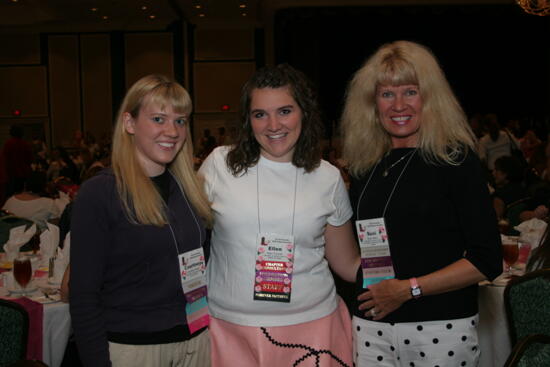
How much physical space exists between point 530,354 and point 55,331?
2.08m

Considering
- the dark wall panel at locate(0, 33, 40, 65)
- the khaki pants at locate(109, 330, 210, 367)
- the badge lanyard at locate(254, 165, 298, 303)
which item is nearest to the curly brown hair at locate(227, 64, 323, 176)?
the badge lanyard at locate(254, 165, 298, 303)

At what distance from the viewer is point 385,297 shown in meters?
1.83

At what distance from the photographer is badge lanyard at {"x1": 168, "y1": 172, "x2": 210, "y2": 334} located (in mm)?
1791

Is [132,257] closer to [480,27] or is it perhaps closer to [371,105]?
[371,105]

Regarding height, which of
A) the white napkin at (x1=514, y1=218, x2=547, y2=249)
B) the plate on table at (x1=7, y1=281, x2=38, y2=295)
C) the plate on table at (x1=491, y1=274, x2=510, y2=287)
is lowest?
the plate on table at (x1=7, y1=281, x2=38, y2=295)

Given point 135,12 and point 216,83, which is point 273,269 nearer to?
point 135,12

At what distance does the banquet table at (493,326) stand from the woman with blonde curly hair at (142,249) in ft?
4.97

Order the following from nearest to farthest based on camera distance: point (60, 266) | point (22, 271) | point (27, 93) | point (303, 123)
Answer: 1. point (303, 123)
2. point (22, 271)
3. point (60, 266)
4. point (27, 93)

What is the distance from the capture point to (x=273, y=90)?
1.95 metres

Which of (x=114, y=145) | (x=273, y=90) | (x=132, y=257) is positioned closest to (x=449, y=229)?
(x=273, y=90)

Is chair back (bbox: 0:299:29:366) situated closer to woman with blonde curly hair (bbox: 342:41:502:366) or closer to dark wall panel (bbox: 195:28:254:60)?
woman with blonde curly hair (bbox: 342:41:502:366)

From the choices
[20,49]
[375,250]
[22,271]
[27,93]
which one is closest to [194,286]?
[375,250]

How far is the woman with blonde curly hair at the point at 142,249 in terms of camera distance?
5.42 ft

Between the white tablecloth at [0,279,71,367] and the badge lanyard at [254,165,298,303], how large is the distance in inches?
48.5
